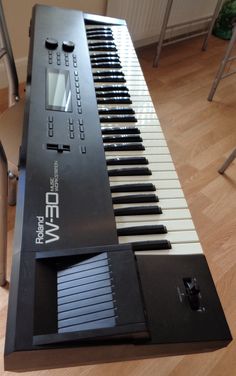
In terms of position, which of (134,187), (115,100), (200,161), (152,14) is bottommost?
(200,161)

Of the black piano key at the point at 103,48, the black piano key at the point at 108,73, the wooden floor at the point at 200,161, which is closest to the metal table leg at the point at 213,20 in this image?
the wooden floor at the point at 200,161

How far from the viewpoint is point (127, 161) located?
794 millimetres

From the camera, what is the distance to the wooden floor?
1153mm

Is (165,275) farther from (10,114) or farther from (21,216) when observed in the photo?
(10,114)

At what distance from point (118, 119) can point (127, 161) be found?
6.4 inches

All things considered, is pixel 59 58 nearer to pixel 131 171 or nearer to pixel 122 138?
pixel 122 138

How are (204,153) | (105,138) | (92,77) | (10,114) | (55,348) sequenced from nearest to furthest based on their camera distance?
(55,348), (105,138), (92,77), (10,114), (204,153)

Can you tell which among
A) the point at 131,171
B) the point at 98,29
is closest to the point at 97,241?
the point at 131,171

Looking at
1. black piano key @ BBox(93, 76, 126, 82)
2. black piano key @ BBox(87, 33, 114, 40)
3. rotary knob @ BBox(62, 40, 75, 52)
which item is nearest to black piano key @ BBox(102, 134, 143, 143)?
black piano key @ BBox(93, 76, 126, 82)

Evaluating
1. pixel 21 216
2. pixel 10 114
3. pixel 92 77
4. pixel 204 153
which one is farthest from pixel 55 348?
pixel 204 153

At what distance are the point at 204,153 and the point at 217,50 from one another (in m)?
1.55

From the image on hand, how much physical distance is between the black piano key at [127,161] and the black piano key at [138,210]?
135mm

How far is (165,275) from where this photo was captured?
580 millimetres

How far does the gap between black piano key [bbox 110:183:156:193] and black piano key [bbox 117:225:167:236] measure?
101 millimetres
